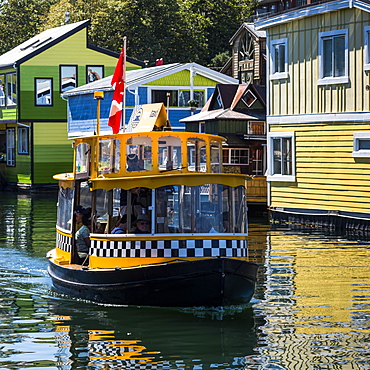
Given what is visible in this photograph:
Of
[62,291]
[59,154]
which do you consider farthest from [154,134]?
[59,154]

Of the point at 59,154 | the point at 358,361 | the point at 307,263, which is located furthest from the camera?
the point at 59,154

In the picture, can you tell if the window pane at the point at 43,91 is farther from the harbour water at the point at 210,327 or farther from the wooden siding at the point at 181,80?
the harbour water at the point at 210,327

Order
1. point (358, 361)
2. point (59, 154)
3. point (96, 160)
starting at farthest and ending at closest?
1. point (59, 154)
2. point (96, 160)
3. point (358, 361)

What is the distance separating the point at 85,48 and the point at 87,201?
109ft

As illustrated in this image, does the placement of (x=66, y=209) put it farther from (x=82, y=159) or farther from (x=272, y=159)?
(x=272, y=159)

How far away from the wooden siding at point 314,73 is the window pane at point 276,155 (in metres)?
1.03

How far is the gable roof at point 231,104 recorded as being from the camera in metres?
37.9

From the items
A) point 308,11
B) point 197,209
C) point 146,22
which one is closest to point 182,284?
point 197,209

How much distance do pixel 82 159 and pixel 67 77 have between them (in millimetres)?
33641

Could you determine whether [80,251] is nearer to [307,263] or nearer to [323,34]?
[307,263]

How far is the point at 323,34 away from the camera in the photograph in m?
27.3

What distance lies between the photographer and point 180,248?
580 inches

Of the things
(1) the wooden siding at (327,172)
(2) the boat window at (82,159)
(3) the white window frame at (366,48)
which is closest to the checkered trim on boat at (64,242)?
(2) the boat window at (82,159)

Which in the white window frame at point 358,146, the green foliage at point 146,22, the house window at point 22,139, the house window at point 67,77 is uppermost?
the green foliage at point 146,22
